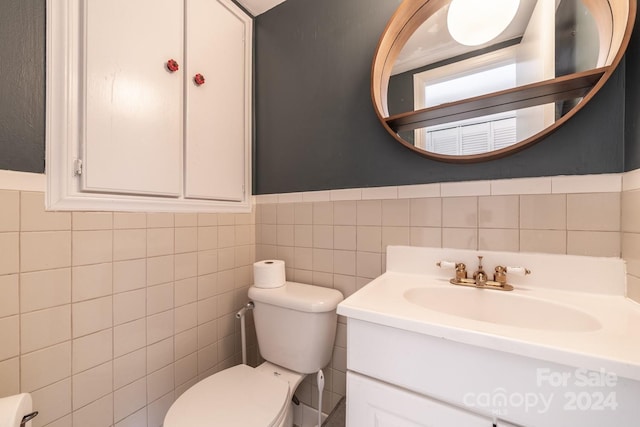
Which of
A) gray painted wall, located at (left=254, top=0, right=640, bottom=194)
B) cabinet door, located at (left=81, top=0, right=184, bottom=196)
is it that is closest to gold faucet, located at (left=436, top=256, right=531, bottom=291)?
→ gray painted wall, located at (left=254, top=0, right=640, bottom=194)

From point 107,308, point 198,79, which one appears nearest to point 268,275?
point 107,308

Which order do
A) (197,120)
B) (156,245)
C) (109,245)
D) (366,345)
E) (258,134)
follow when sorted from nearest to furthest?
(366,345), (109,245), (156,245), (197,120), (258,134)

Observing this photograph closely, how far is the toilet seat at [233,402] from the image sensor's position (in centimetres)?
80

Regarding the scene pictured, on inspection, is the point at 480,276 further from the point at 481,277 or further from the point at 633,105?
the point at 633,105

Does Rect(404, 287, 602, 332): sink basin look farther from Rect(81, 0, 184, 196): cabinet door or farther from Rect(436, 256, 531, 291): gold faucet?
Rect(81, 0, 184, 196): cabinet door

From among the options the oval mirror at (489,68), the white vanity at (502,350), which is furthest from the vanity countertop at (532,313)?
the oval mirror at (489,68)

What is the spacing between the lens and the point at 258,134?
149 centimetres

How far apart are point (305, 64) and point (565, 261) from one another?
1.38 meters

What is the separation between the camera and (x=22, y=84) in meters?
0.74

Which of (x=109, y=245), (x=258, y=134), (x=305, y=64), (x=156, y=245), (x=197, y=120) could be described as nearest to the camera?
(x=109, y=245)

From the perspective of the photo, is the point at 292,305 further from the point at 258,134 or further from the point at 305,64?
the point at 305,64

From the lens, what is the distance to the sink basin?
0.70 meters

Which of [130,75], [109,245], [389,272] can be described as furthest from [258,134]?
[389,272]

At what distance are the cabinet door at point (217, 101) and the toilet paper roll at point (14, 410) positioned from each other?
769mm
